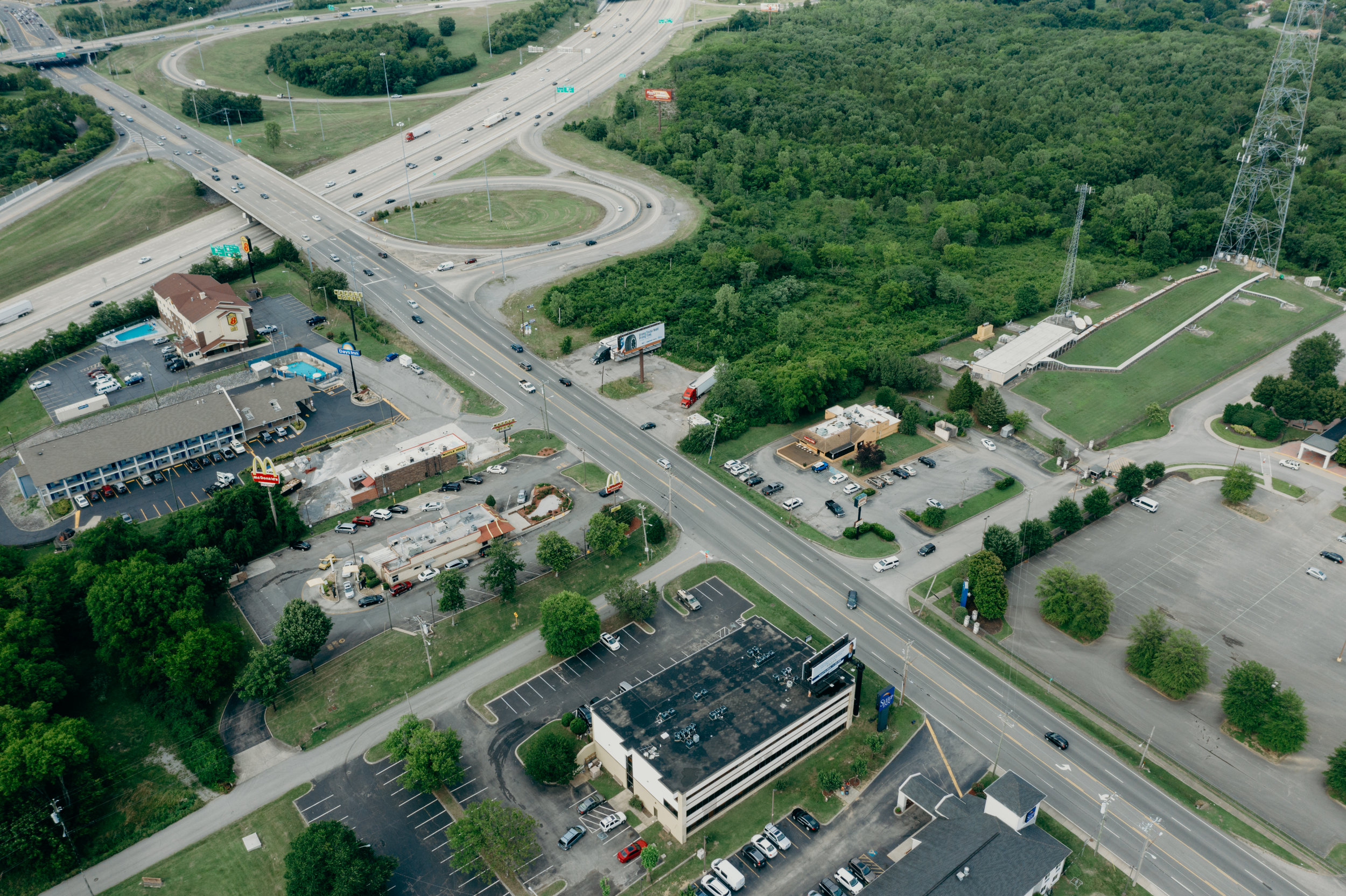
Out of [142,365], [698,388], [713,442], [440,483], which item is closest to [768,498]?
[713,442]

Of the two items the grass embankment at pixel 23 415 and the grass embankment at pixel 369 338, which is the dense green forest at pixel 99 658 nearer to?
the grass embankment at pixel 23 415

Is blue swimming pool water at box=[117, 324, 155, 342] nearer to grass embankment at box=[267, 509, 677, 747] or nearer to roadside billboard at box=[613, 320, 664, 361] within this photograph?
roadside billboard at box=[613, 320, 664, 361]

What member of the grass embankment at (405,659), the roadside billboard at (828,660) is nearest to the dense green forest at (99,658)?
the grass embankment at (405,659)

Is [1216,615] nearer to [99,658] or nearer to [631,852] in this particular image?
[631,852]

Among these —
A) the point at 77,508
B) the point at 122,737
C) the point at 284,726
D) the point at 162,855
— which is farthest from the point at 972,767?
the point at 77,508

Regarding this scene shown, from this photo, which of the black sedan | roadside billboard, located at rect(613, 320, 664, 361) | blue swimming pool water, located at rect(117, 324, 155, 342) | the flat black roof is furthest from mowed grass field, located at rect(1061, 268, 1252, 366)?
blue swimming pool water, located at rect(117, 324, 155, 342)

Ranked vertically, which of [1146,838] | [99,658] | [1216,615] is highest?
[99,658]
